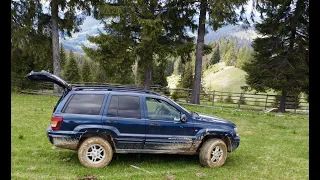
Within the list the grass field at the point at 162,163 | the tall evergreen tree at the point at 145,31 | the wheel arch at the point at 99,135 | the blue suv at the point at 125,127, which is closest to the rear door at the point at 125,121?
the blue suv at the point at 125,127

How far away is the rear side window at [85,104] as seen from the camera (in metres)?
6.47

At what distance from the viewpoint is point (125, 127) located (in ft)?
21.4

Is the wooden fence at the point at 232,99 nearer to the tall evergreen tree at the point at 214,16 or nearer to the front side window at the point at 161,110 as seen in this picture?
the tall evergreen tree at the point at 214,16

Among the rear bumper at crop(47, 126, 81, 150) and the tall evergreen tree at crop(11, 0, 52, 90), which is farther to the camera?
the tall evergreen tree at crop(11, 0, 52, 90)

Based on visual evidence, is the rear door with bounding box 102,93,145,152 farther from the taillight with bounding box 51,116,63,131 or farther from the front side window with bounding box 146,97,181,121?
the taillight with bounding box 51,116,63,131

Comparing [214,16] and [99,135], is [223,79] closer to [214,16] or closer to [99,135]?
[214,16]

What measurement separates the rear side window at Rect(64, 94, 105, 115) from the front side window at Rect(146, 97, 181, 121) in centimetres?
113

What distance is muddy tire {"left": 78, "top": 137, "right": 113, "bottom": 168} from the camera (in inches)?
253

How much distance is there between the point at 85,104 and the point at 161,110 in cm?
175

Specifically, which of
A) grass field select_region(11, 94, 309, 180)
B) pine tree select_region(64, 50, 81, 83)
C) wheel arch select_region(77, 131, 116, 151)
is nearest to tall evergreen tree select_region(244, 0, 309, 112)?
grass field select_region(11, 94, 309, 180)

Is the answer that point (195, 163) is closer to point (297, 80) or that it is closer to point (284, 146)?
point (284, 146)

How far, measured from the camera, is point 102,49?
824 inches
